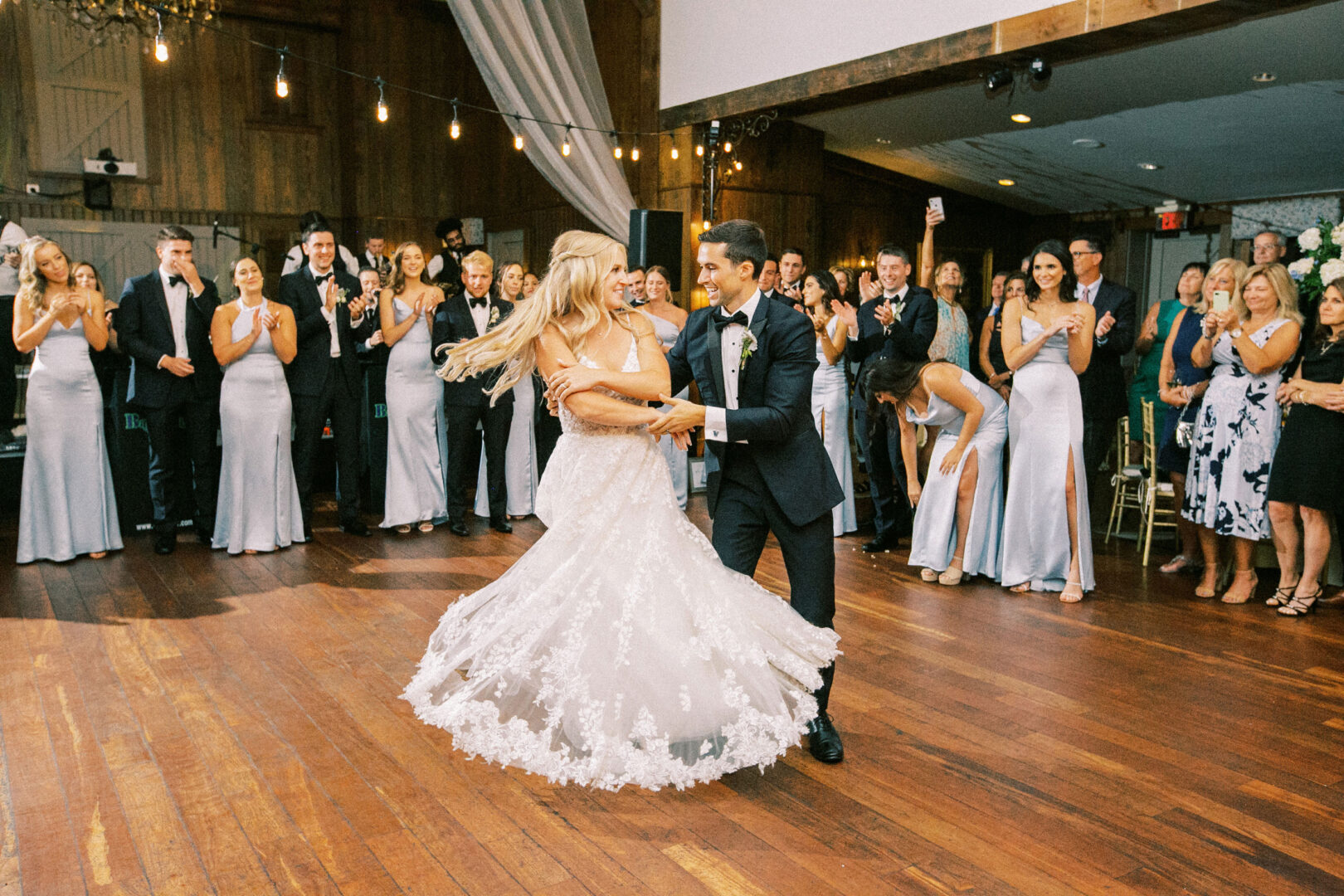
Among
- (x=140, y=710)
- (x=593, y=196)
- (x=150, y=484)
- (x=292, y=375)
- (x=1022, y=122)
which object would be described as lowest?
(x=140, y=710)

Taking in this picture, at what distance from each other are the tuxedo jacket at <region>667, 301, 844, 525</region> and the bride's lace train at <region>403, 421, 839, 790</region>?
0.28 meters

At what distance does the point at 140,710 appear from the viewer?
11.0 feet

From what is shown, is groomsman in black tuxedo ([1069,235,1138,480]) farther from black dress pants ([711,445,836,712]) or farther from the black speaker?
the black speaker

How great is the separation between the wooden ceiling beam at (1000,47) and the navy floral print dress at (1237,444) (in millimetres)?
1749

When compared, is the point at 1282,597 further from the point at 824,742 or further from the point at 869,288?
the point at 824,742

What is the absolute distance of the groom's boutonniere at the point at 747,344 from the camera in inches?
110

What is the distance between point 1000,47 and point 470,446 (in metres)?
3.96

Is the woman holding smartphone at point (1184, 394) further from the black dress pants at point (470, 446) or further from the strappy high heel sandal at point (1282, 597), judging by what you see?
the black dress pants at point (470, 446)

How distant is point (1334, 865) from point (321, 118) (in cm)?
1109

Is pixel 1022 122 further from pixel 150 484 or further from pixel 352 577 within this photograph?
pixel 150 484

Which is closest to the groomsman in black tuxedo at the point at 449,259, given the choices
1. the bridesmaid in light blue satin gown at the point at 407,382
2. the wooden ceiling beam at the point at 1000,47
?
the wooden ceiling beam at the point at 1000,47

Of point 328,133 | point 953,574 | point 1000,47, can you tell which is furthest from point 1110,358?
point 328,133

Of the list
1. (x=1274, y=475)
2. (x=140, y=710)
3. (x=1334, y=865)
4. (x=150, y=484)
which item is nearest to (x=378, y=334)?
(x=150, y=484)

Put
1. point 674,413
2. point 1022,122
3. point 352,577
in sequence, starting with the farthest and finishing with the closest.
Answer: point 1022,122
point 352,577
point 674,413
